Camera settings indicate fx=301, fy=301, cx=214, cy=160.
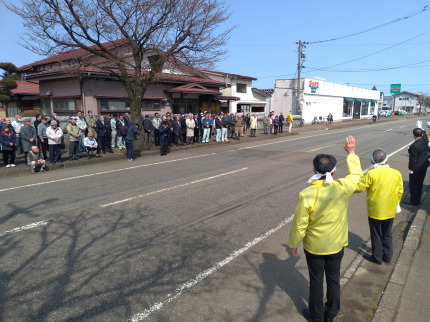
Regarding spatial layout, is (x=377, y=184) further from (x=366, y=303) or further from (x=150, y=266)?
(x=150, y=266)

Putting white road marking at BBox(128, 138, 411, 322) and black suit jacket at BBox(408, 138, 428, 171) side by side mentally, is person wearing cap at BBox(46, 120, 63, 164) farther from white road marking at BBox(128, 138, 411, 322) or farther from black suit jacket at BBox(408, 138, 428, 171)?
black suit jacket at BBox(408, 138, 428, 171)

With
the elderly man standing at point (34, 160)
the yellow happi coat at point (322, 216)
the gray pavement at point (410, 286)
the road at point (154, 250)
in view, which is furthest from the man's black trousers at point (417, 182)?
the elderly man standing at point (34, 160)

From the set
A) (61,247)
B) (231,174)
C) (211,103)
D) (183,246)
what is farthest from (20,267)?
(211,103)

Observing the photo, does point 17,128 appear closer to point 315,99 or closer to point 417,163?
point 417,163

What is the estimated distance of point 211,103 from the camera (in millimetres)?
27203

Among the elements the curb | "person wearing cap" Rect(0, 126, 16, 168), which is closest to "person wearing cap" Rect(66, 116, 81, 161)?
"person wearing cap" Rect(0, 126, 16, 168)

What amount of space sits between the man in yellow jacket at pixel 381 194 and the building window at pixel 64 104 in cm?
1944

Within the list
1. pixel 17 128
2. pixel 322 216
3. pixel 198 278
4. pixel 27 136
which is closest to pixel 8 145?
pixel 27 136

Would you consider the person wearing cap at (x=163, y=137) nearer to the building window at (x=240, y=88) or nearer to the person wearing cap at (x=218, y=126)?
the person wearing cap at (x=218, y=126)

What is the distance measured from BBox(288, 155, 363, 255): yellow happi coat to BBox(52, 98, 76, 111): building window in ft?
64.8

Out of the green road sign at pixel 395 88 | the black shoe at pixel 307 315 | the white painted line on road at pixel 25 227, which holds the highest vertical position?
the green road sign at pixel 395 88

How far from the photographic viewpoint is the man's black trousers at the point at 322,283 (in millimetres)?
3027

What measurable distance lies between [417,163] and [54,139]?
37.9ft

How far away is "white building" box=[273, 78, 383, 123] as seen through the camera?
127 feet
